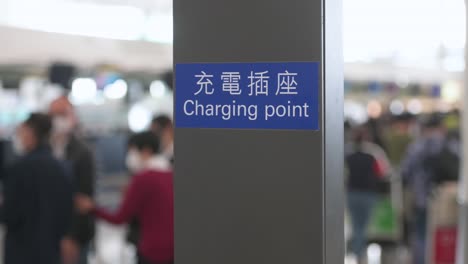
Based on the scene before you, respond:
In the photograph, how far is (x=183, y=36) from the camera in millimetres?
2635

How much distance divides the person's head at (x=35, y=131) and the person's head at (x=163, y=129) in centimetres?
70

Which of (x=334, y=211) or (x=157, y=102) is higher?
(x=157, y=102)

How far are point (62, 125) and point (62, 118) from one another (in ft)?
0.28

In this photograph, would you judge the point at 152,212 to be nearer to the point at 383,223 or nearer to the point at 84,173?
the point at 84,173

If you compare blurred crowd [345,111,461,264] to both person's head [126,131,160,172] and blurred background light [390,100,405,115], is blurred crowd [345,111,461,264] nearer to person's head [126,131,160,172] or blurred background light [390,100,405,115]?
person's head [126,131,160,172]

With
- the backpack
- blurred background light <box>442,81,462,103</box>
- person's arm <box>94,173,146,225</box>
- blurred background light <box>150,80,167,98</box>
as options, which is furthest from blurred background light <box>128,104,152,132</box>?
blurred background light <box>442,81,462,103</box>

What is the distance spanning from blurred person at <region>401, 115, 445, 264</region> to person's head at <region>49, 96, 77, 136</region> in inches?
134

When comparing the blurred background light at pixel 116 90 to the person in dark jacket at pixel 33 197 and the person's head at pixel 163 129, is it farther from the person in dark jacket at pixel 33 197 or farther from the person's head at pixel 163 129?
the person in dark jacket at pixel 33 197

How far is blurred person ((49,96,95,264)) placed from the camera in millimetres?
5727

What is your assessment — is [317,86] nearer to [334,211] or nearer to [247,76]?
[247,76]

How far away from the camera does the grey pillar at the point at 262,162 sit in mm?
2443

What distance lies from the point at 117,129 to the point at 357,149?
3.69 meters

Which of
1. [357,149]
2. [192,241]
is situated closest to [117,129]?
[357,149]

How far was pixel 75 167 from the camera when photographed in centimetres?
595
